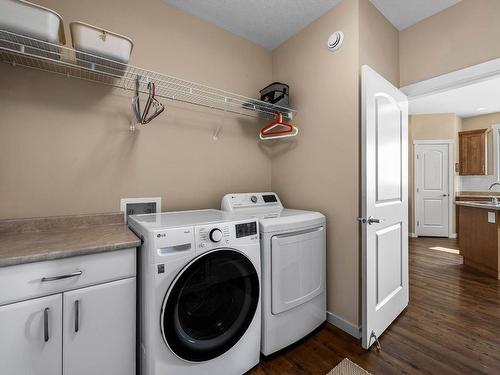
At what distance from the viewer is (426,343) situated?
163cm

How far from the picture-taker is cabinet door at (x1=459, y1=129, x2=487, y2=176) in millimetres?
4723

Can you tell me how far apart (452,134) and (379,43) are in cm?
425

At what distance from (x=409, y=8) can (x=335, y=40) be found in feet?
2.25

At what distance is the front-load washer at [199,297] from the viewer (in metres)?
1.11

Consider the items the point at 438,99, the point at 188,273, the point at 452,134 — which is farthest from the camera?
the point at 452,134

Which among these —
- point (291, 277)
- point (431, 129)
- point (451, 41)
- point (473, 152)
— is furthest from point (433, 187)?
point (291, 277)

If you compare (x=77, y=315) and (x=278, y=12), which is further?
(x=278, y=12)

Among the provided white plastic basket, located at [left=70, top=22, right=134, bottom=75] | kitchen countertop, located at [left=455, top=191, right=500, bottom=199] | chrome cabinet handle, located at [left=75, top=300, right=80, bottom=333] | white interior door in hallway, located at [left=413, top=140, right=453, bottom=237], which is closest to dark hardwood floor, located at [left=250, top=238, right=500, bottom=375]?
chrome cabinet handle, located at [left=75, top=300, right=80, bottom=333]

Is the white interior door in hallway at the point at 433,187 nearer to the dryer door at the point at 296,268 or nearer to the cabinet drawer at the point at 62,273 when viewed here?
the dryer door at the point at 296,268

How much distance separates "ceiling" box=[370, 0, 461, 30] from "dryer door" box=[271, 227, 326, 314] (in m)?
1.82

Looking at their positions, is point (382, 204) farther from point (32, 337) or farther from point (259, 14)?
point (32, 337)

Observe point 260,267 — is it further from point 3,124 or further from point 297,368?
point 3,124

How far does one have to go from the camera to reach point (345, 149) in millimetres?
1797

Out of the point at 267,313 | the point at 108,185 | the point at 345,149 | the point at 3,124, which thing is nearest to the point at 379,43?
the point at 345,149
